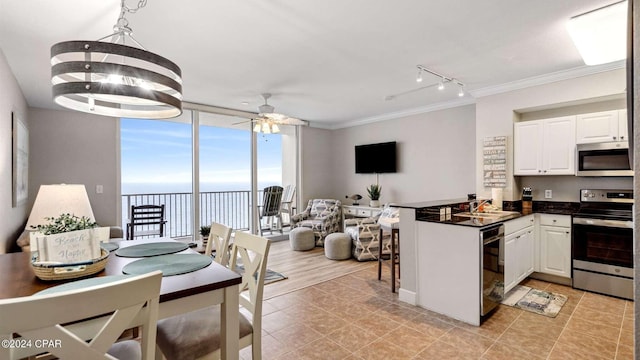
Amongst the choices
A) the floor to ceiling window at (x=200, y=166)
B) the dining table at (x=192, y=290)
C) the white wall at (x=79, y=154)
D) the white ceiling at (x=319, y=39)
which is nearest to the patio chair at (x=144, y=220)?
the white wall at (x=79, y=154)

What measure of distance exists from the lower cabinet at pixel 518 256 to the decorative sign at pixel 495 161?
0.76 m

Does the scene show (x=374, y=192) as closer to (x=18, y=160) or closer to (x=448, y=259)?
(x=448, y=259)

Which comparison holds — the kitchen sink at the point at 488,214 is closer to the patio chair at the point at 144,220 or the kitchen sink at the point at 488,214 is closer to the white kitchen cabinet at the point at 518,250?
the white kitchen cabinet at the point at 518,250

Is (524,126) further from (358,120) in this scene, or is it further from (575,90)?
(358,120)

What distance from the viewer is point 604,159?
Result: 11.1ft

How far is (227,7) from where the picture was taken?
86.9 inches

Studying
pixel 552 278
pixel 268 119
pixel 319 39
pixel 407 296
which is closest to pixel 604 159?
pixel 552 278

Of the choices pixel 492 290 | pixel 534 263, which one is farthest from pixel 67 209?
pixel 534 263

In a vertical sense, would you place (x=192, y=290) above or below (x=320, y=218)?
above

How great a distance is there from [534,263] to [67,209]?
5075 mm

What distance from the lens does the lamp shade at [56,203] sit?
7.40ft

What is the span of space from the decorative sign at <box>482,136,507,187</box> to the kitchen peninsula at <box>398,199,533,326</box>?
927mm

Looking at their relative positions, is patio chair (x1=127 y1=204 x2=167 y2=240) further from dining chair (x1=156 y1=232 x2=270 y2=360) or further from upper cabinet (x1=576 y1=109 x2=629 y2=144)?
upper cabinet (x1=576 y1=109 x2=629 y2=144)

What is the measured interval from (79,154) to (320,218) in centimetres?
422
